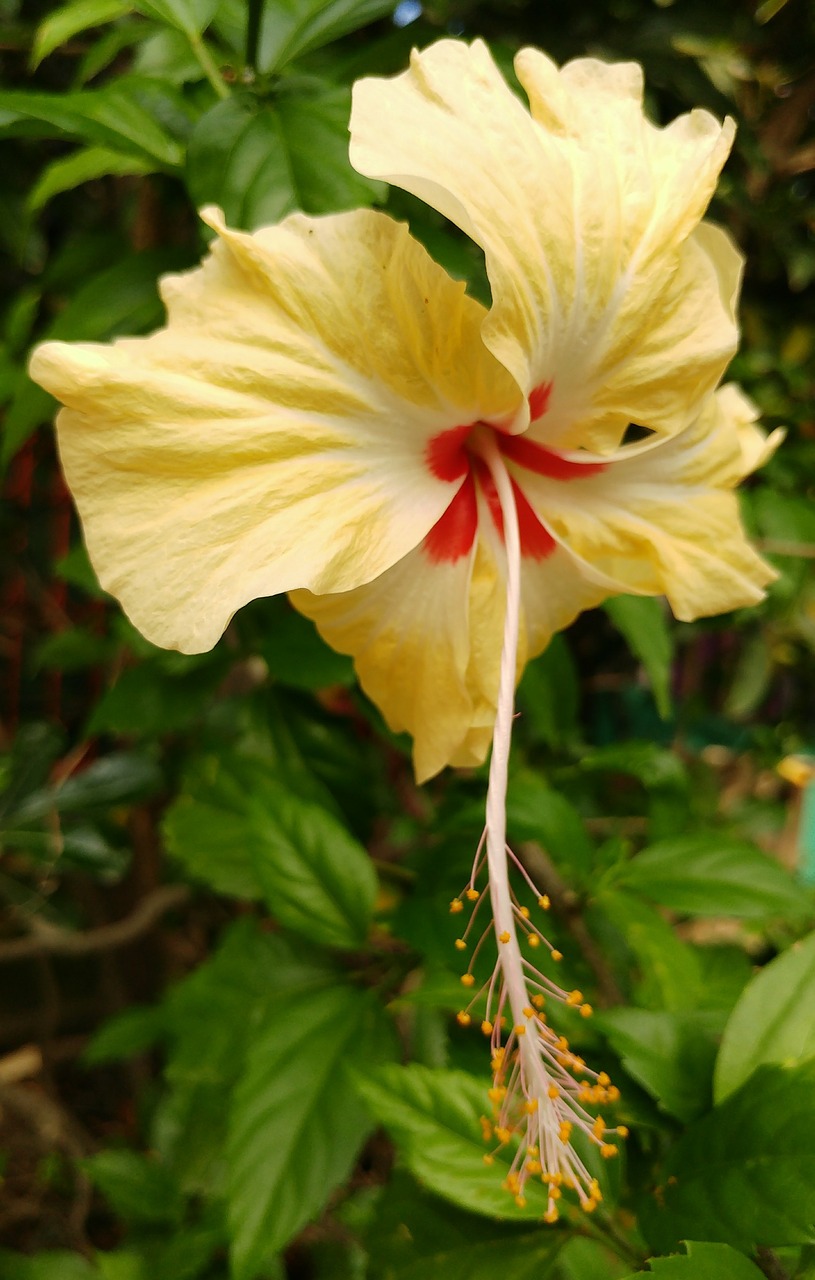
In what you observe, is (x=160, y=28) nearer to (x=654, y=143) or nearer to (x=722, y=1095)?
(x=654, y=143)

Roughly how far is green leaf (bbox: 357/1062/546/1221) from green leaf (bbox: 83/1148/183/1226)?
0.73m

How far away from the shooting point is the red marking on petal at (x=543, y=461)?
0.56 m

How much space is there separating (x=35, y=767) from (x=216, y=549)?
768mm

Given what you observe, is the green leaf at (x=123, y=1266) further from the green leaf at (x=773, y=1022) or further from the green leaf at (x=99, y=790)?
the green leaf at (x=773, y=1022)

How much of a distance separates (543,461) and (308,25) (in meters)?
0.35

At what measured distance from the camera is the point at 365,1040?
686 millimetres

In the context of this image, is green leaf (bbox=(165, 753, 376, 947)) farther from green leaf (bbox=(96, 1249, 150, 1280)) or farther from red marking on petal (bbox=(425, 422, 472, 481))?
green leaf (bbox=(96, 1249, 150, 1280))

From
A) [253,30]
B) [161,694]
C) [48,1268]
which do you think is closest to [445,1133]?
[161,694]

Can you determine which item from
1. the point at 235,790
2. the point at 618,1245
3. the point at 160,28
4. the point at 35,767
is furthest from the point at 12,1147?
the point at 160,28

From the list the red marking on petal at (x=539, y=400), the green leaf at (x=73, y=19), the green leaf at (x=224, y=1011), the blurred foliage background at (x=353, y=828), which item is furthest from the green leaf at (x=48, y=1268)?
the green leaf at (x=73, y=19)

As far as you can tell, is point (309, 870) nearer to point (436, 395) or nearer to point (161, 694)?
point (161, 694)

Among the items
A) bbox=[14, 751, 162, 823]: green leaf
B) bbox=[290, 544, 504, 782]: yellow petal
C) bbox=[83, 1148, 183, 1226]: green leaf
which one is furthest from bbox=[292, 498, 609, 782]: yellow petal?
bbox=[83, 1148, 183, 1226]: green leaf

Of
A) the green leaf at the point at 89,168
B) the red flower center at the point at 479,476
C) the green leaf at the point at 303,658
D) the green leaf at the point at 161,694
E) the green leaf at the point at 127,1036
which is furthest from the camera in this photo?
the green leaf at the point at 127,1036

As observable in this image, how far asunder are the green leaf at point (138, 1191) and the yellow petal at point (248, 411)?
1010 mm
